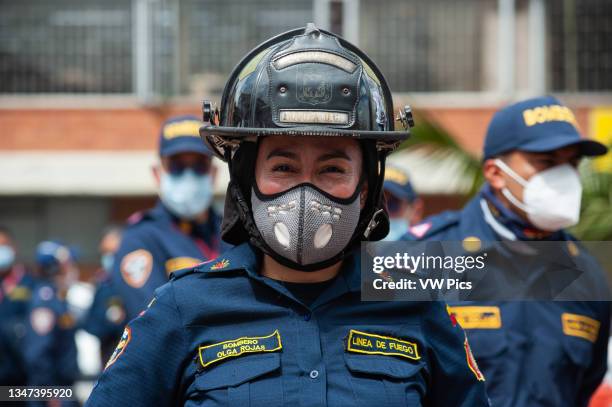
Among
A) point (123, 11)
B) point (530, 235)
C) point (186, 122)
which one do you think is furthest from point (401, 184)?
point (123, 11)

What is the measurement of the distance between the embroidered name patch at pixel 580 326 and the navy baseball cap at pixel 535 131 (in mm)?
719

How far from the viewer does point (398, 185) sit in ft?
25.8

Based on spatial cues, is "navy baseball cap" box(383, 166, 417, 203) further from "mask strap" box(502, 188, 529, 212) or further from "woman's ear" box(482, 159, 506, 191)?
"mask strap" box(502, 188, 529, 212)

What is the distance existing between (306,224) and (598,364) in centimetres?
223

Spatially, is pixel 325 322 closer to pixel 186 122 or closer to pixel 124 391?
pixel 124 391

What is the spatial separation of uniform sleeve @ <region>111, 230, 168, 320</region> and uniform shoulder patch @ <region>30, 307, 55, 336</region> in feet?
16.4

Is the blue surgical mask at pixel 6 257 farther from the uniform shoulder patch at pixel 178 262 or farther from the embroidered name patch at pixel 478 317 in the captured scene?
the embroidered name patch at pixel 478 317

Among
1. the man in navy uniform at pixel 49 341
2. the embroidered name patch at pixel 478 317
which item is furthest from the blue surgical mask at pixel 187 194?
the man in navy uniform at pixel 49 341

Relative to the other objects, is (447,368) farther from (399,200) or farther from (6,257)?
(6,257)

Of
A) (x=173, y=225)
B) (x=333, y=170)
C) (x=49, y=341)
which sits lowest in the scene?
(x=49, y=341)

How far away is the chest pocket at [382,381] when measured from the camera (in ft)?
9.32

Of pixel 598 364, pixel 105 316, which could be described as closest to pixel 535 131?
pixel 598 364

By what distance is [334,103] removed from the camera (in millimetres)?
2961

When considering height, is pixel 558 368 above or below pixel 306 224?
below
